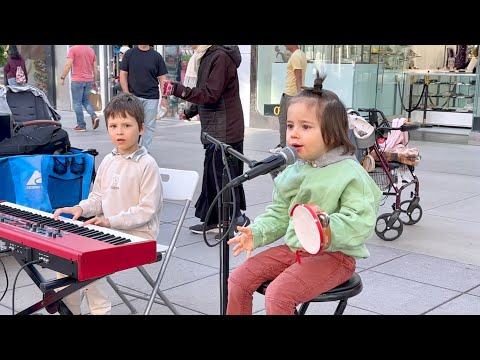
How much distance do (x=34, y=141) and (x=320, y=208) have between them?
298 centimetres

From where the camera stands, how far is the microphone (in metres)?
2.50

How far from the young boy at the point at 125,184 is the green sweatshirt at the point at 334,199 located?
82cm

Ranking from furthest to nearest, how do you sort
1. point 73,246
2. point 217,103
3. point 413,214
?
point 413,214 → point 217,103 → point 73,246

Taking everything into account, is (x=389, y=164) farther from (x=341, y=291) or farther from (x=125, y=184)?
(x=341, y=291)

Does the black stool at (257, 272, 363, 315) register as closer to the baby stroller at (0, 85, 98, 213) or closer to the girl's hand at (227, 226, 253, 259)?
the girl's hand at (227, 226, 253, 259)

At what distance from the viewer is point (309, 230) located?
95.7 inches

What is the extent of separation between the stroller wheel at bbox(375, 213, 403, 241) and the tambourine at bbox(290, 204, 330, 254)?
3023mm

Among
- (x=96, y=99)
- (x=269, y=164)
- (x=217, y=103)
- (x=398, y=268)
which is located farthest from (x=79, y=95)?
(x=269, y=164)

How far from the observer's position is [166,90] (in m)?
4.63

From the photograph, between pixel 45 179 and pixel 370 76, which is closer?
pixel 45 179

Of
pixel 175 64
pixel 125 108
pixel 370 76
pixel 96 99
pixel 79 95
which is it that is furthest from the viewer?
pixel 96 99

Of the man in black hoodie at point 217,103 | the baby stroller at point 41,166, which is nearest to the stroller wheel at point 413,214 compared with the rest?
the man in black hoodie at point 217,103

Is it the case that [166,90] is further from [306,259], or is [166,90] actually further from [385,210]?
[385,210]

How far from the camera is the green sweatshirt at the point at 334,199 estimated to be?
2584mm
